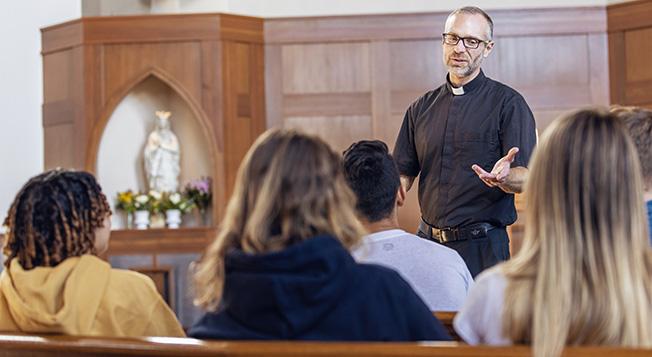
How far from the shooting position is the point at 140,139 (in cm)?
893

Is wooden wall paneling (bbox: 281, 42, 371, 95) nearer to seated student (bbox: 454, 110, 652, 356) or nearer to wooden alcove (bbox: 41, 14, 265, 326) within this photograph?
wooden alcove (bbox: 41, 14, 265, 326)

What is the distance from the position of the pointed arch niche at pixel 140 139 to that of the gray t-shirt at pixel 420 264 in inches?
211

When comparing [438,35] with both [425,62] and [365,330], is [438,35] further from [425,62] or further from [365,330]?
[365,330]

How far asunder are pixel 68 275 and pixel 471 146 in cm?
216

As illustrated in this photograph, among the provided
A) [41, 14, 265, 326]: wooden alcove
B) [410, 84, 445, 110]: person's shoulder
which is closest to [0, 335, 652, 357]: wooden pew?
[410, 84, 445, 110]: person's shoulder

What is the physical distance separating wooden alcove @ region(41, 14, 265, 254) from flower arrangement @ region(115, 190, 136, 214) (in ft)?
1.01

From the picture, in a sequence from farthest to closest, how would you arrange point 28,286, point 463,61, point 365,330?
point 463,61 < point 28,286 < point 365,330

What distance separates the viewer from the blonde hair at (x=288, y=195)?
7.44ft

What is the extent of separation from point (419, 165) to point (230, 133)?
390 cm

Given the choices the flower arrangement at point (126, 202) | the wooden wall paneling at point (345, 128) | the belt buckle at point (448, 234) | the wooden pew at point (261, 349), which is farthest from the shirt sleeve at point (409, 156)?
the flower arrangement at point (126, 202)

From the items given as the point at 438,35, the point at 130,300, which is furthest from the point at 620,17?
the point at 130,300

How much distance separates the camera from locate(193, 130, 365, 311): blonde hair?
2.27 metres

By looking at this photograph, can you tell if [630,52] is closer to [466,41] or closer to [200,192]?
[200,192]

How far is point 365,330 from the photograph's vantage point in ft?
7.38
